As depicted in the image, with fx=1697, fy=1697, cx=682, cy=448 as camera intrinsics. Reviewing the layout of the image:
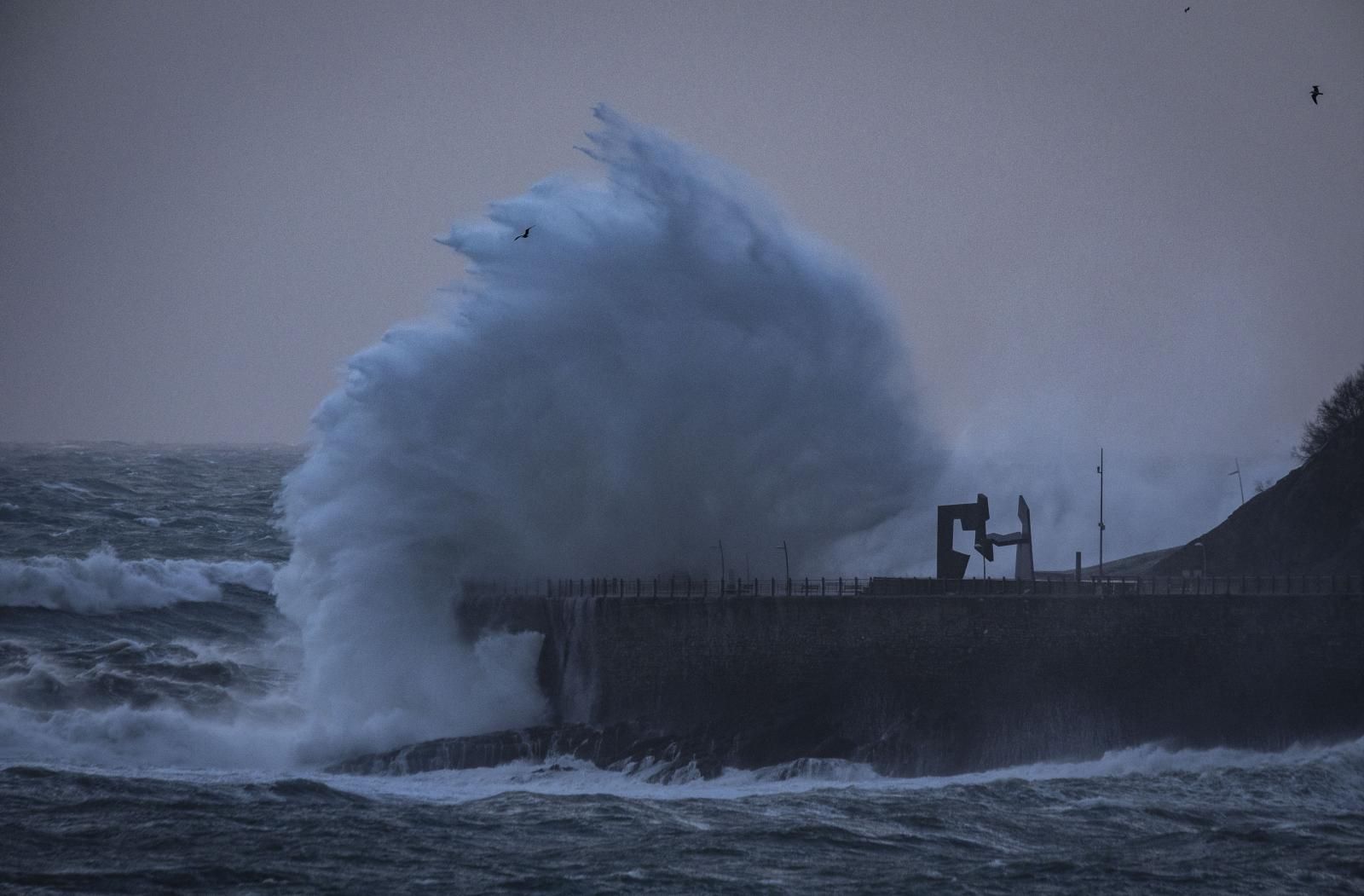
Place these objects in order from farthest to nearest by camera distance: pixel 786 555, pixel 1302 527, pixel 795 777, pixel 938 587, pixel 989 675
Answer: pixel 1302 527 < pixel 786 555 < pixel 938 587 < pixel 989 675 < pixel 795 777

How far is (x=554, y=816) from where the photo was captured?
37.4 metres

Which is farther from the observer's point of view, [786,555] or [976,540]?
[786,555]

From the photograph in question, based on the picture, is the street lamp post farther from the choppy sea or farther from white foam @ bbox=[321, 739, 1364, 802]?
the choppy sea

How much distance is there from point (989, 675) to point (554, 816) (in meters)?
12.6

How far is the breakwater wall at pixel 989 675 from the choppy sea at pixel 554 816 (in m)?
0.93

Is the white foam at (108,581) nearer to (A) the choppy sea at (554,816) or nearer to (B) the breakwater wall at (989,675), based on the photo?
(A) the choppy sea at (554,816)

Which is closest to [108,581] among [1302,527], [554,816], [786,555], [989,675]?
[786,555]

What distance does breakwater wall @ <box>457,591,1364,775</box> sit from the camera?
4269cm

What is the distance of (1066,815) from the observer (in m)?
36.5

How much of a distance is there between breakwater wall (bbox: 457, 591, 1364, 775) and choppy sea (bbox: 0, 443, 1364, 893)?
36.5 inches

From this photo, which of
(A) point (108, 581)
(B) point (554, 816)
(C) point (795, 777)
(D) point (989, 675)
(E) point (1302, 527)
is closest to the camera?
(B) point (554, 816)

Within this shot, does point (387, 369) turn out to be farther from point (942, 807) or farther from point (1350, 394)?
point (1350, 394)

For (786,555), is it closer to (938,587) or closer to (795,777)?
(938,587)

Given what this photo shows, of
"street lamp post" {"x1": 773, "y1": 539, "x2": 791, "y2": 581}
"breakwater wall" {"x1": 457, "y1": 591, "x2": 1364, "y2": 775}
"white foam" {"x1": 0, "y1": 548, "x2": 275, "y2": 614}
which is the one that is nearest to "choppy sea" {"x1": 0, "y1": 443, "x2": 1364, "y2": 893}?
"breakwater wall" {"x1": 457, "y1": 591, "x2": 1364, "y2": 775}
